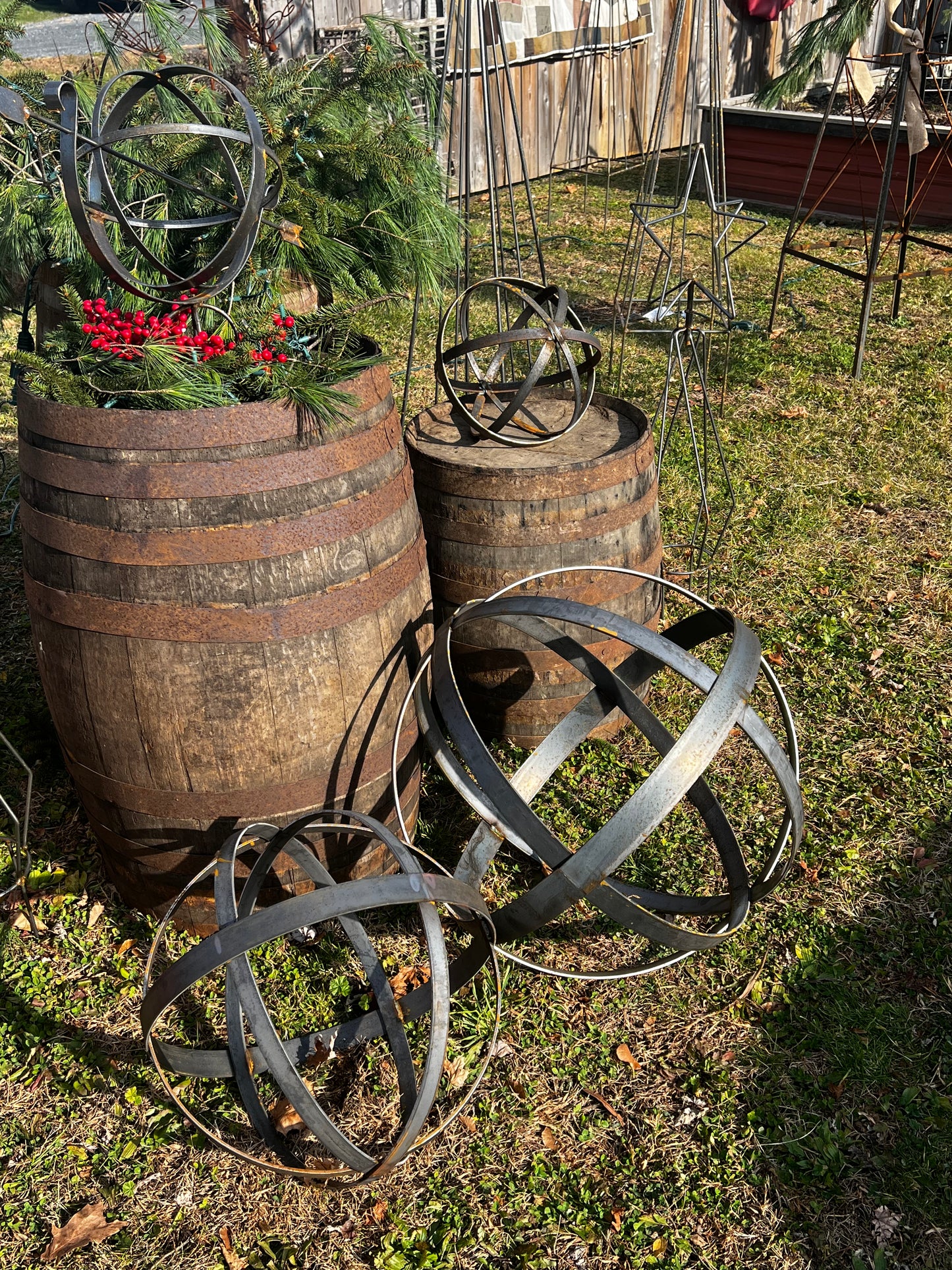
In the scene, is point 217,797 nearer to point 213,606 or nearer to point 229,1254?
point 213,606

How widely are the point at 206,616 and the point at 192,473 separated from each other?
1.30ft

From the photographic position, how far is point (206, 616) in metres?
2.85

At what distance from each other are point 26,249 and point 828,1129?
4.73 m

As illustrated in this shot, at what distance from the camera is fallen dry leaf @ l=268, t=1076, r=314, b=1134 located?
302cm

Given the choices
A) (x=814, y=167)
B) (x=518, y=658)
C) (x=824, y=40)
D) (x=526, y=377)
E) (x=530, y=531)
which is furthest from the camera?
(x=814, y=167)

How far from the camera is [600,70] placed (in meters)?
13.4

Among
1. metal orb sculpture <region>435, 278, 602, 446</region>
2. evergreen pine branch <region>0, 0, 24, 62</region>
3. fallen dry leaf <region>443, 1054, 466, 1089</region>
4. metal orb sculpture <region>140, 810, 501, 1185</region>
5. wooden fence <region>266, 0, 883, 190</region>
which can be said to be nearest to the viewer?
metal orb sculpture <region>140, 810, 501, 1185</region>

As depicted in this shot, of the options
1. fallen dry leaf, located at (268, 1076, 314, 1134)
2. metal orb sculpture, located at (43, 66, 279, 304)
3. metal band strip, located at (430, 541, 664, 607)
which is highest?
metal orb sculpture, located at (43, 66, 279, 304)

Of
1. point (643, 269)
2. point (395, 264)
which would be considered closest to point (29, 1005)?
point (395, 264)

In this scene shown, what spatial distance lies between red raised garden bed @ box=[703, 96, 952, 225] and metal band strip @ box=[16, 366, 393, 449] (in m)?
9.41

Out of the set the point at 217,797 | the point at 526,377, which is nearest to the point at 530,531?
the point at 526,377

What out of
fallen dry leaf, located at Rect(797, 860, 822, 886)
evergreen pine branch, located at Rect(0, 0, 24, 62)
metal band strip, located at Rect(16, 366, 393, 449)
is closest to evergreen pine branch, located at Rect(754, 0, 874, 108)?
evergreen pine branch, located at Rect(0, 0, 24, 62)

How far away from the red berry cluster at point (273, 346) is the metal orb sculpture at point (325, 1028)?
1336 millimetres

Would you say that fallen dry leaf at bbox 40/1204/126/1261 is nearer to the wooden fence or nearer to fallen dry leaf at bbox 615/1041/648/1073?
fallen dry leaf at bbox 615/1041/648/1073
